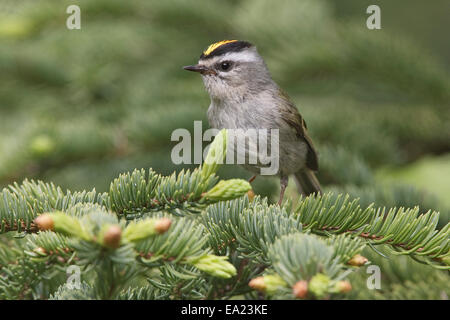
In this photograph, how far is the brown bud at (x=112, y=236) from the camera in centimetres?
93

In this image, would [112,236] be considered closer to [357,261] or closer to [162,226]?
[162,226]

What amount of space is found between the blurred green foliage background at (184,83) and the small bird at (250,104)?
0.15 m

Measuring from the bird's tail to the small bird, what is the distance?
0.01 metres

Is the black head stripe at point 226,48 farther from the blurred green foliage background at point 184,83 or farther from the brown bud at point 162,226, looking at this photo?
the brown bud at point 162,226

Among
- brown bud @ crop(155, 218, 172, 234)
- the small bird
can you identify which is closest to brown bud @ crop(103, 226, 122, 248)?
brown bud @ crop(155, 218, 172, 234)

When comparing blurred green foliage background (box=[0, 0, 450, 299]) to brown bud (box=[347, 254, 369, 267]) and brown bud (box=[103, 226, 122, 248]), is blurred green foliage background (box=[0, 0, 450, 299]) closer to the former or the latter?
brown bud (box=[347, 254, 369, 267])

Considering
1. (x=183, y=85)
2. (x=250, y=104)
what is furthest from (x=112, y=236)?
(x=183, y=85)

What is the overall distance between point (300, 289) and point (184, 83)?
2458 millimetres

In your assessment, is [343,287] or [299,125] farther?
[299,125]

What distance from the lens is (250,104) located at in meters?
2.56

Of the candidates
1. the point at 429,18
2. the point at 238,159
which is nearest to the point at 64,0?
the point at 238,159

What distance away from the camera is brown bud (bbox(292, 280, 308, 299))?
0.95m

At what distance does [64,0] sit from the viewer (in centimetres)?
296
